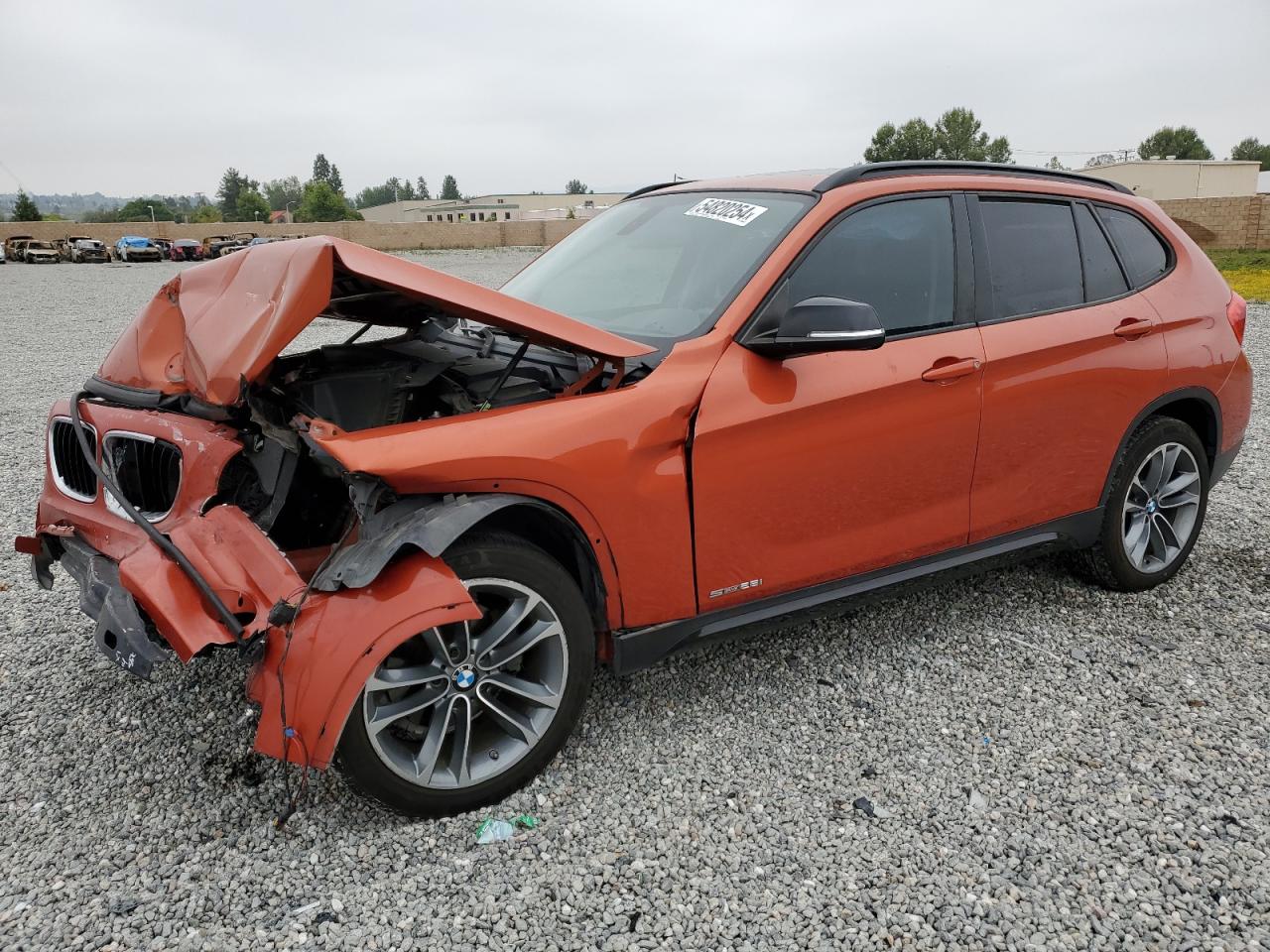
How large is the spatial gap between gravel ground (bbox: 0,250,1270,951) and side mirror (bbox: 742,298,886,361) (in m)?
1.34

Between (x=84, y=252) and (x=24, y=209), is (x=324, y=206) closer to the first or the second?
(x=24, y=209)

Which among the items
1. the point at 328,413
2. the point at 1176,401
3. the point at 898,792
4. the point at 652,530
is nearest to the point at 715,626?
the point at 652,530

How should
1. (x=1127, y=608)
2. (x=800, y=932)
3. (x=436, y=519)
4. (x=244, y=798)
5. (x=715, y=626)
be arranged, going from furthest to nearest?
(x=1127, y=608) → (x=715, y=626) → (x=244, y=798) → (x=436, y=519) → (x=800, y=932)

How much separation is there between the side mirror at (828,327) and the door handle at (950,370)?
521mm

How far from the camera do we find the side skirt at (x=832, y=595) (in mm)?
2859

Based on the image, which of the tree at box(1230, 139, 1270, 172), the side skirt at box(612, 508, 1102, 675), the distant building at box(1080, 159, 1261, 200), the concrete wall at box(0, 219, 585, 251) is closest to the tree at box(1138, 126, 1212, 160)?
the tree at box(1230, 139, 1270, 172)

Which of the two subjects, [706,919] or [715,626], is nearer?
[706,919]

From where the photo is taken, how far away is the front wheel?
97.6 inches

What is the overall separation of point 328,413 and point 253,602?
819 millimetres

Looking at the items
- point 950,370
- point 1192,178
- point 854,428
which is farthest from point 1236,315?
point 1192,178

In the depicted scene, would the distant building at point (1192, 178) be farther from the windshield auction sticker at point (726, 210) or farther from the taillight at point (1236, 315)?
the windshield auction sticker at point (726, 210)

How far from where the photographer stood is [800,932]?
224 centimetres

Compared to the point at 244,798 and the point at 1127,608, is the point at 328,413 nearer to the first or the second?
the point at 244,798

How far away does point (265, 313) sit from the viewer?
252 centimetres
